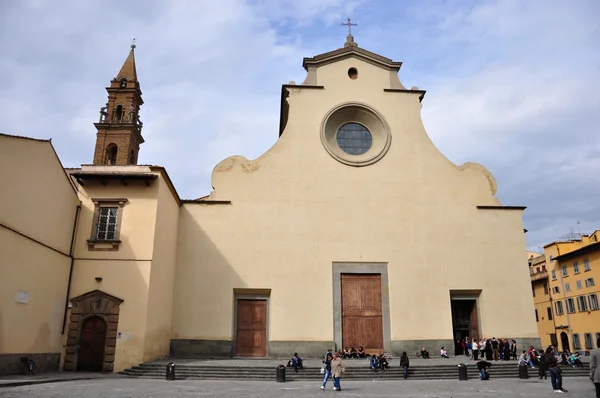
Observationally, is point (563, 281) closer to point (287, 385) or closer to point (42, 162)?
point (287, 385)

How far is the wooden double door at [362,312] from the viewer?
21172mm

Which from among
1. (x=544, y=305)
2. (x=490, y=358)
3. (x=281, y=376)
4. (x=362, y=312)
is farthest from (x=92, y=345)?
(x=544, y=305)


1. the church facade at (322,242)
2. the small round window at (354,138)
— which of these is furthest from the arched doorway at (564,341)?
the small round window at (354,138)

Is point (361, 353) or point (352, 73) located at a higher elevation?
point (352, 73)

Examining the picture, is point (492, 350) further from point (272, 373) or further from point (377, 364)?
point (272, 373)

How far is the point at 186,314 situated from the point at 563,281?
113 feet

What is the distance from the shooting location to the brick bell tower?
4081 centimetres

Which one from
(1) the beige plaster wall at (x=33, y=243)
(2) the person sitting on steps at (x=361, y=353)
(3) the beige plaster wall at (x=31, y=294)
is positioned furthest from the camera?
(2) the person sitting on steps at (x=361, y=353)

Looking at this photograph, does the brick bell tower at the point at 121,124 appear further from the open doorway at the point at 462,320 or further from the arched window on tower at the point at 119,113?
the open doorway at the point at 462,320

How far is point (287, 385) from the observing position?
14406 millimetres

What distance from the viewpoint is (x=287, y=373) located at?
16625 millimetres

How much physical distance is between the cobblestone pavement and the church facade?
5259 millimetres

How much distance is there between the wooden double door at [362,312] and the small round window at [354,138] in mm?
6645

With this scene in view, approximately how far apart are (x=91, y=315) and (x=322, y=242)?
10.3 meters
